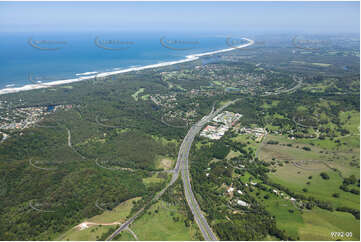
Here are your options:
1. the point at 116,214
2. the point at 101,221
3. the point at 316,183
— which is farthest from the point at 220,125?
the point at 101,221

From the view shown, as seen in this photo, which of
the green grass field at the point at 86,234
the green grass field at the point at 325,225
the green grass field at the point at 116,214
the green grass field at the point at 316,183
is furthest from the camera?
the green grass field at the point at 316,183

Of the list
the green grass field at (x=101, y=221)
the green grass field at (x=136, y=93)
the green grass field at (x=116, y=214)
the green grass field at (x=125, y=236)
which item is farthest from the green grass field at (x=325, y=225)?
the green grass field at (x=136, y=93)

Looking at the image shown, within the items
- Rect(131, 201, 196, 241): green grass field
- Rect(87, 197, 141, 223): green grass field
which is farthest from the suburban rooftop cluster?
Rect(87, 197, 141, 223): green grass field

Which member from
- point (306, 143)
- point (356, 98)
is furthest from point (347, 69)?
point (306, 143)

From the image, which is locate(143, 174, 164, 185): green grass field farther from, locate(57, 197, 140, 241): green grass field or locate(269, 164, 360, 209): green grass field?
locate(269, 164, 360, 209): green grass field

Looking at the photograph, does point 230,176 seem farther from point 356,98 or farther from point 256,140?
point 356,98

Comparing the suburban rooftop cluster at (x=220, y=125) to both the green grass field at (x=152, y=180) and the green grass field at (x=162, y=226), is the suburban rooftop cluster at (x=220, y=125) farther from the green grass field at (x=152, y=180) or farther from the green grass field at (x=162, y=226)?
the green grass field at (x=162, y=226)

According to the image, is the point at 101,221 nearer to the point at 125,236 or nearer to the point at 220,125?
the point at 125,236

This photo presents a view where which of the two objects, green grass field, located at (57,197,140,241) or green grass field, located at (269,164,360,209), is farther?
green grass field, located at (269,164,360,209)

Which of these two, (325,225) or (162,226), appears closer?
(325,225)
